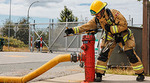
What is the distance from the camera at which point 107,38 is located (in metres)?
4.46

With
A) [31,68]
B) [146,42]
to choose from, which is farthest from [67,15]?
[146,42]

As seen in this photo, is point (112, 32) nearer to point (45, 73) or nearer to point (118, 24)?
point (118, 24)

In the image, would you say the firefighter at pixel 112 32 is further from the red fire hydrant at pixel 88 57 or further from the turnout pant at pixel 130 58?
the red fire hydrant at pixel 88 57

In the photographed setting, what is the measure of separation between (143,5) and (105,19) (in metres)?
1.25

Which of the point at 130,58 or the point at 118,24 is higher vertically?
the point at 118,24

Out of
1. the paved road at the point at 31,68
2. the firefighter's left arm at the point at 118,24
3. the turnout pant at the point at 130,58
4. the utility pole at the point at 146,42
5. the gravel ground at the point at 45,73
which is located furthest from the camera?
the paved road at the point at 31,68

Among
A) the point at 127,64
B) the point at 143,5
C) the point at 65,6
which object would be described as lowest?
the point at 127,64

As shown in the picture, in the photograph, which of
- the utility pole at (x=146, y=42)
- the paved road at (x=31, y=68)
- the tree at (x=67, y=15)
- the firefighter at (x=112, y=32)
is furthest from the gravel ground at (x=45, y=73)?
the tree at (x=67, y=15)

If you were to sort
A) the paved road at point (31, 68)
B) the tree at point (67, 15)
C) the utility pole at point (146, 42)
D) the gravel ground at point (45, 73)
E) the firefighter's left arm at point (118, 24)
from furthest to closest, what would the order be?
the tree at point (67, 15) → the paved road at point (31, 68) → the gravel ground at point (45, 73) → the utility pole at point (146, 42) → the firefighter's left arm at point (118, 24)

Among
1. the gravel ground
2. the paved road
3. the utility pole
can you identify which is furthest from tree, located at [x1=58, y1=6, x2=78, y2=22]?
the utility pole

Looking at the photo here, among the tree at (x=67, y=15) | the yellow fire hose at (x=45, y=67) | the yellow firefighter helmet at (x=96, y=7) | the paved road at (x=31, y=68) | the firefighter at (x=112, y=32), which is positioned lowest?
the paved road at (x=31, y=68)

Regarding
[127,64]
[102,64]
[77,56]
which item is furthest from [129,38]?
[127,64]

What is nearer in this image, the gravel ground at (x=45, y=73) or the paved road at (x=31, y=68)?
the gravel ground at (x=45, y=73)

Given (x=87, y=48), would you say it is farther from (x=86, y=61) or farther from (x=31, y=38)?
(x=31, y=38)
